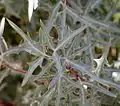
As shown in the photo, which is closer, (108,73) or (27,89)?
(108,73)

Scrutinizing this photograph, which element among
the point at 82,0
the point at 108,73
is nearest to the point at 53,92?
the point at 108,73

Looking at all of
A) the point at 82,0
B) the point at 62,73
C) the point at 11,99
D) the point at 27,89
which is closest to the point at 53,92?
the point at 62,73

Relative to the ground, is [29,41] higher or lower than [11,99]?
higher

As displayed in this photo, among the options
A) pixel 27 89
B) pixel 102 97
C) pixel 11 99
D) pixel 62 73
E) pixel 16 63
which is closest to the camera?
pixel 62 73

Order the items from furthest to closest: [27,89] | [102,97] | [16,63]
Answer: [27,89] → [16,63] → [102,97]

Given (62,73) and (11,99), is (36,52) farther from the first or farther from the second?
(11,99)

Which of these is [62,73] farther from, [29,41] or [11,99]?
[11,99]

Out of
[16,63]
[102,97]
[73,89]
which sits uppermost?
[16,63]
